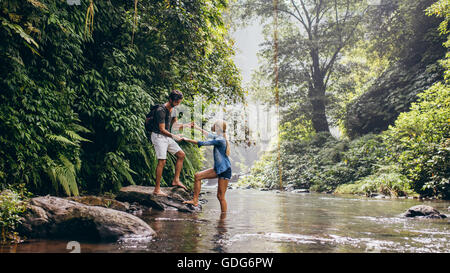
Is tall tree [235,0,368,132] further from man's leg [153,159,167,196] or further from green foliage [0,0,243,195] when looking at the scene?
man's leg [153,159,167,196]

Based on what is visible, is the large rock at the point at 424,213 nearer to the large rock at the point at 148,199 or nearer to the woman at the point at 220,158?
the woman at the point at 220,158

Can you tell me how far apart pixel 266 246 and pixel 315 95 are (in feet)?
70.9

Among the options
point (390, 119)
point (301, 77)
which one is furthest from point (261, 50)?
point (390, 119)

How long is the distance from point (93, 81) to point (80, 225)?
3.92 meters

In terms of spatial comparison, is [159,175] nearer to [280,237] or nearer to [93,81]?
[93,81]

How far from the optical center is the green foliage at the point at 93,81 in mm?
5082

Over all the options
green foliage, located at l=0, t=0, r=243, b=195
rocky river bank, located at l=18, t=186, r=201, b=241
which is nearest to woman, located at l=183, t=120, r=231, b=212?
green foliage, located at l=0, t=0, r=243, b=195

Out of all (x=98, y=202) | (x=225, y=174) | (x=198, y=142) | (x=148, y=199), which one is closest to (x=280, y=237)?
(x=225, y=174)

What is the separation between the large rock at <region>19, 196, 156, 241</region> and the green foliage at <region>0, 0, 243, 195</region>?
1.50 m

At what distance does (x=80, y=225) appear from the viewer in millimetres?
3768

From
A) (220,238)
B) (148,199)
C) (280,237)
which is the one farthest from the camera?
(148,199)

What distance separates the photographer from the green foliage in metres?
5.08

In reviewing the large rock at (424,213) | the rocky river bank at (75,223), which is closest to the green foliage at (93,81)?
the rocky river bank at (75,223)

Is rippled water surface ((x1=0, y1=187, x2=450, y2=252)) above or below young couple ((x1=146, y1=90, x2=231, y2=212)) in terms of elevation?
→ below
